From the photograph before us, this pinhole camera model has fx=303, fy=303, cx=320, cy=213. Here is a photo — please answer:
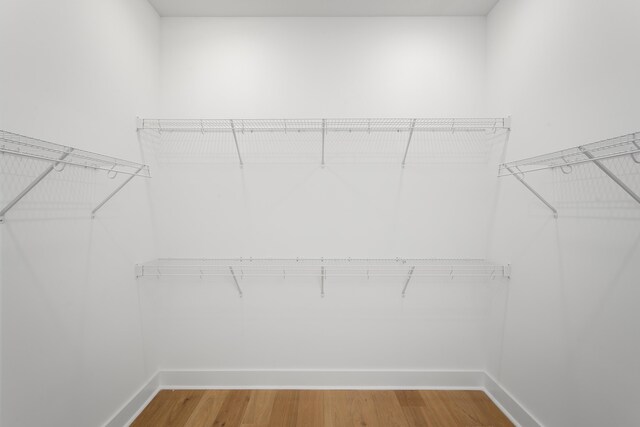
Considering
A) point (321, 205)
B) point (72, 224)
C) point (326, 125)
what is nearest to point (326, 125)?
point (326, 125)

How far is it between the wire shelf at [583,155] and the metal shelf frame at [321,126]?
0.46m

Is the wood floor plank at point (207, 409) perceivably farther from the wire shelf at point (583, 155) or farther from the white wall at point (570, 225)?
the wire shelf at point (583, 155)

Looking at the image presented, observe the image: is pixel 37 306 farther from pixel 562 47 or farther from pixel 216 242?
pixel 562 47

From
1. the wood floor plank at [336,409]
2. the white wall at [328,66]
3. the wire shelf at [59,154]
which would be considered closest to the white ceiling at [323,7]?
the white wall at [328,66]

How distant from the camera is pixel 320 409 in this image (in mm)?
2023

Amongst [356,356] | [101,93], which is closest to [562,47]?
[356,356]

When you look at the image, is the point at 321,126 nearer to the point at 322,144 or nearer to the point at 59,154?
the point at 322,144

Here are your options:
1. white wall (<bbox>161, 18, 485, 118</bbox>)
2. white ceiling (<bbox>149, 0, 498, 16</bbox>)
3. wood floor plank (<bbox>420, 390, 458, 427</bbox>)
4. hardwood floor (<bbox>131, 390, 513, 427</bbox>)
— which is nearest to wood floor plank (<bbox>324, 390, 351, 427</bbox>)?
hardwood floor (<bbox>131, 390, 513, 427</bbox>)

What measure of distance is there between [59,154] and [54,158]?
44mm

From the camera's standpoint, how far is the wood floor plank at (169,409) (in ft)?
6.29

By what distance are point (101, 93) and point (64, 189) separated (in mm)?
619

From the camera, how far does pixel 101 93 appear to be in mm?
1729

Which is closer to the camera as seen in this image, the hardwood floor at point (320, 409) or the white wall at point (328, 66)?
the hardwood floor at point (320, 409)

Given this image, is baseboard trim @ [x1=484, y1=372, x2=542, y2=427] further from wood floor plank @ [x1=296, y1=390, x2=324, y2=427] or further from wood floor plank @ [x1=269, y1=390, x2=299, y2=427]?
wood floor plank @ [x1=269, y1=390, x2=299, y2=427]
